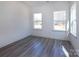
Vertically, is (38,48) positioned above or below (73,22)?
below

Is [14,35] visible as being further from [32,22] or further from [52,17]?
[52,17]

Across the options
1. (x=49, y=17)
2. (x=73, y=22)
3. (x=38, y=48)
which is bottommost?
(x=38, y=48)

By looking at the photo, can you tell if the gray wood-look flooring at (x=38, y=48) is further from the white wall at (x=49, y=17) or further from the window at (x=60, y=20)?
the window at (x=60, y=20)

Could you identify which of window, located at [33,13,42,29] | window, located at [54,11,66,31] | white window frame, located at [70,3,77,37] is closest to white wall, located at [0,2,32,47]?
window, located at [33,13,42,29]

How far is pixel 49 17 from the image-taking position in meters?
1.78

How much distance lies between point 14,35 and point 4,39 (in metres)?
0.19

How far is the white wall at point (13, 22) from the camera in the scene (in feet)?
5.55

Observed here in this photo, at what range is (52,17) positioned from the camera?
1.77m

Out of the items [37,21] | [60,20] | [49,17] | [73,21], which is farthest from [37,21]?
[73,21]

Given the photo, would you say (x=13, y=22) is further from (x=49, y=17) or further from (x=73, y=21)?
(x=73, y=21)

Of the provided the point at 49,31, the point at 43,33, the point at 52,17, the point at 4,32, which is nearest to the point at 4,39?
the point at 4,32

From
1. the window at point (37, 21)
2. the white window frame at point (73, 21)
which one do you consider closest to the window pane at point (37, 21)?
the window at point (37, 21)

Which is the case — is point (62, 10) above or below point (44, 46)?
above

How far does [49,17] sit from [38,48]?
1.98 feet
